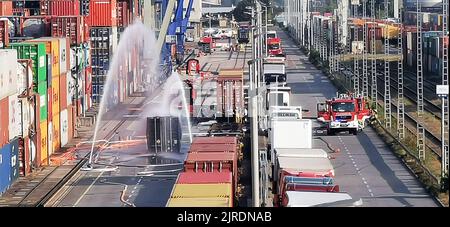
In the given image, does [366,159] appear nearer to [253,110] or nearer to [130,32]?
[253,110]

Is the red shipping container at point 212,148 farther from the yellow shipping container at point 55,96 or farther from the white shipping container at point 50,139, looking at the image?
the yellow shipping container at point 55,96

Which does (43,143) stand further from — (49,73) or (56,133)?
(56,133)

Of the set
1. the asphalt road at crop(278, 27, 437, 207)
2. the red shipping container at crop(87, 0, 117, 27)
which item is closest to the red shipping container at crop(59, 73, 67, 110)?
the asphalt road at crop(278, 27, 437, 207)

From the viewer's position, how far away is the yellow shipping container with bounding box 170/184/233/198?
12.4 m

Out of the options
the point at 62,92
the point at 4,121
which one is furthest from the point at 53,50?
the point at 4,121

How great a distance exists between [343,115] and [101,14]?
17.1 m

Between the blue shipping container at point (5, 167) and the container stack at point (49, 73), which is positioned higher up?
the container stack at point (49, 73)

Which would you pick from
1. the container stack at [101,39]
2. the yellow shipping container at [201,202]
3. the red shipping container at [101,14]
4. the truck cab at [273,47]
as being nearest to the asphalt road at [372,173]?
the yellow shipping container at [201,202]

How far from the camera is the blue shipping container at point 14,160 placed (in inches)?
805

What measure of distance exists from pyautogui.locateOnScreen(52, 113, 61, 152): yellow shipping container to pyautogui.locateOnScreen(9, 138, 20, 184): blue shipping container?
4.46 meters

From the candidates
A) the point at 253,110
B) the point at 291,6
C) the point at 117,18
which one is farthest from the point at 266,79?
the point at 291,6

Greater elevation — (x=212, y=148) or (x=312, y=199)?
(x=312, y=199)

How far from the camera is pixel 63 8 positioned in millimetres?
39625

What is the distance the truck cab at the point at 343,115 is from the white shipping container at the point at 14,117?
30.0 feet
